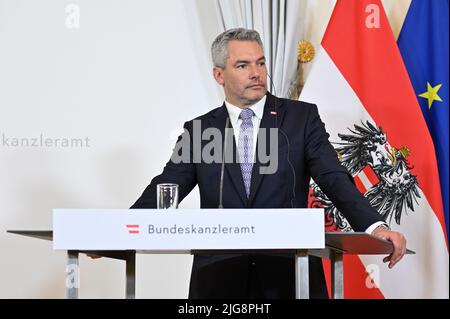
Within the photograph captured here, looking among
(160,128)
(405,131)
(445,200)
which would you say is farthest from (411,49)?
(160,128)

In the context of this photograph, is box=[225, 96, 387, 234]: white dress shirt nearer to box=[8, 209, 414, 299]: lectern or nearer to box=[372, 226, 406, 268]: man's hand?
box=[372, 226, 406, 268]: man's hand

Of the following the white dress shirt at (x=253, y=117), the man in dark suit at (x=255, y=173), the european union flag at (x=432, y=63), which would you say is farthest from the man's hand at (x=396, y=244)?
the european union flag at (x=432, y=63)

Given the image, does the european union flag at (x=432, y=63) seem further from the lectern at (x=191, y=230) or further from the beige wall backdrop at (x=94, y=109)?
the lectern at (x=191, y=230)

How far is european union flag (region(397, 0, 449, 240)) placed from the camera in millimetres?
4012

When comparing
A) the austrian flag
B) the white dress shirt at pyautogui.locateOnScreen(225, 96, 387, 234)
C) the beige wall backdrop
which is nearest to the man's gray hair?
the white dress shirt at pyautogui.locateOnScreen(225, 96, 387, 234)

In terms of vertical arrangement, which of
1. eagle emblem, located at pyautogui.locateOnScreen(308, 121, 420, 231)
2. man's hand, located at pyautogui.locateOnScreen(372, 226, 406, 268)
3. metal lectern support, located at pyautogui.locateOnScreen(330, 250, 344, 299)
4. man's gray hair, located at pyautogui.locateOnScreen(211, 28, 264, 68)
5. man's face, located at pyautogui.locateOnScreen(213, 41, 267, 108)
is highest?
man's gray hair, located at pyautogui.locateOnScreen(211, 28, 264, 68)

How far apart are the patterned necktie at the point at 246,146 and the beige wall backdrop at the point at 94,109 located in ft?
4.27

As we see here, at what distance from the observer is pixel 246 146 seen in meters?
2.88

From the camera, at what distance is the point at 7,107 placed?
4.23 m

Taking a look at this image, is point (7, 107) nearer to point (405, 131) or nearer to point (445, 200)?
point (405, 131)

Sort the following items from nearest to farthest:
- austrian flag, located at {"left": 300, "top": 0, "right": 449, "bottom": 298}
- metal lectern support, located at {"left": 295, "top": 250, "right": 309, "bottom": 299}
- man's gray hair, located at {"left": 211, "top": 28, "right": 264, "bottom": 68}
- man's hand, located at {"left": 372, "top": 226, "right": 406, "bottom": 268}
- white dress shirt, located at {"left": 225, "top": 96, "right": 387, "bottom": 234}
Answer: metal lectern support, located at {"left": 295, "top": 250, "right": 309, "bottom": 299} → man's hand, located at {"left": 372, "top": 226, "right": 406, "bottom": 268} → white dress shirt, located at {"left": 225, "top": 96, "right": 387, "bottom": 234} → man's gray hair, located at {"left": 211, "top": 28, "right": 264, "bottom": 68} → austrian flag, located at {"left": 300, "top": 0, "right": 449, "bottom": 298}

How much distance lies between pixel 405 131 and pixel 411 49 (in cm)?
51

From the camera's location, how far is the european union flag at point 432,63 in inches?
158

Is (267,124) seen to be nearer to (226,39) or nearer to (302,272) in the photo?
(226,39)
